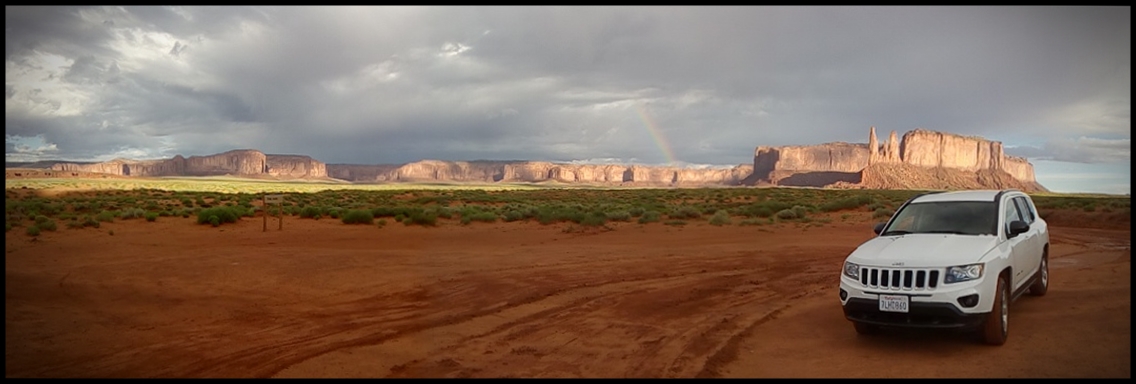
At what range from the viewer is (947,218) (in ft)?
26.6

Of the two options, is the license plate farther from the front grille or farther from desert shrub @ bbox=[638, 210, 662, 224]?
desert shrub @ bbox=[638, 210, 662, 224]

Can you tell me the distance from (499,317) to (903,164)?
16179 centimetres

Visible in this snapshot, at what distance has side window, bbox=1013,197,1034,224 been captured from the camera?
893cm

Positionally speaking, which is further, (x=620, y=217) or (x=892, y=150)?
(x=892, y=150)

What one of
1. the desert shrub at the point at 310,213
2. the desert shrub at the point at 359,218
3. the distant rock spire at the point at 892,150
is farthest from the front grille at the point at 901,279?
the distant rock spire at the point at 892,150

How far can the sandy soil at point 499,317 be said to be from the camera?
6.63 metres

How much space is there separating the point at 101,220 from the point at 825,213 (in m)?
33.6

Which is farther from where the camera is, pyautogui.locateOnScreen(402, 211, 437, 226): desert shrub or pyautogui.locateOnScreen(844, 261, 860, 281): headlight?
pyautogui.locateOnScreen(402, 211, 437, 226): desert shrub

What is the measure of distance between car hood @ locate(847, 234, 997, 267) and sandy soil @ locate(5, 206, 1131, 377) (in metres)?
0.94

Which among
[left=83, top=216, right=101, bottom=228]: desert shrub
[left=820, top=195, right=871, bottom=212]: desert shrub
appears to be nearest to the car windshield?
[left=83, top=216, right=101, bottom=228]: desert shrub

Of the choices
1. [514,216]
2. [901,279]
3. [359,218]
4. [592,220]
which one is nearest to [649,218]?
[592,220]

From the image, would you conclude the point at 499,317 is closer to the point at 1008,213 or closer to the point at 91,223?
the point at 1008,213

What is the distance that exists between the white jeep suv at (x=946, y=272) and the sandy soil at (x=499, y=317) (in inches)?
14.9
